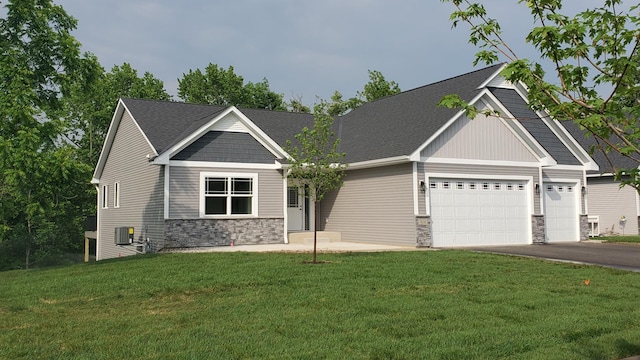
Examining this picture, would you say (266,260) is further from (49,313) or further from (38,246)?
(38,246)

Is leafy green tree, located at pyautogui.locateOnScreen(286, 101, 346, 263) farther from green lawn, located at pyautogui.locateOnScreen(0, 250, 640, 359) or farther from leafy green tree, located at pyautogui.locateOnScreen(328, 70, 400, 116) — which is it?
leafy green tree, located at pyautogui.locateOnScreen(328, 70, 400, 116)

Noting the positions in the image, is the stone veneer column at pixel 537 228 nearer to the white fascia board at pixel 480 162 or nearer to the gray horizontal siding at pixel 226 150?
the white fascia board at pixel 480 162

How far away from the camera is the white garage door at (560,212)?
74.4 ft

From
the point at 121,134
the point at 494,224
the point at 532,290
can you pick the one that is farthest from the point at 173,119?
the point at 532,290

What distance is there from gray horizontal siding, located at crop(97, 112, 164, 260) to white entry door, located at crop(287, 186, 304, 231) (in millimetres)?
5298

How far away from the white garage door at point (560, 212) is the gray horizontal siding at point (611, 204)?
15.5ft

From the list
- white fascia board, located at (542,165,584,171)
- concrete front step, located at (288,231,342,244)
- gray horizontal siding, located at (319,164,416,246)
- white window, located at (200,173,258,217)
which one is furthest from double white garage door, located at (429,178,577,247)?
white window, located at (200,173,258,217)

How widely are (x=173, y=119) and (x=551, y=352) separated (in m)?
19.2

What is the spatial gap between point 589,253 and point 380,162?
7.28 metres

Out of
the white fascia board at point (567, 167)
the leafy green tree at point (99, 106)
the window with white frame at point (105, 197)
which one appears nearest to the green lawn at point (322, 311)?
the white fascia board at point (567, 167)

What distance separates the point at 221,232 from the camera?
65.9 ft

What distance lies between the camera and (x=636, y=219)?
87.7 ft

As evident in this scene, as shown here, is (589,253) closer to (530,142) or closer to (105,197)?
(530,142)

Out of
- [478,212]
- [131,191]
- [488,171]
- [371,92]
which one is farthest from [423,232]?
[371,92]
